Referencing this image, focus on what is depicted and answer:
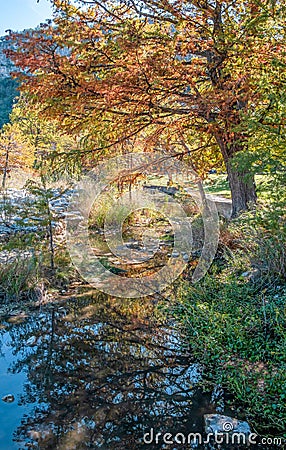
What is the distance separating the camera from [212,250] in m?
6.30

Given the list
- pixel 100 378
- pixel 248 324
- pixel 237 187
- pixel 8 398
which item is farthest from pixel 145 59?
pixel 8 398

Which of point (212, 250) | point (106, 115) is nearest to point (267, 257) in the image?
point (212, 250)

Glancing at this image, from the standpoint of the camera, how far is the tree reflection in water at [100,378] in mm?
2631

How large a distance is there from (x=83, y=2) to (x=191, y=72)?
189cm

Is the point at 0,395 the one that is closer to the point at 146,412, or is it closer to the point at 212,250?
the point at 146,412
